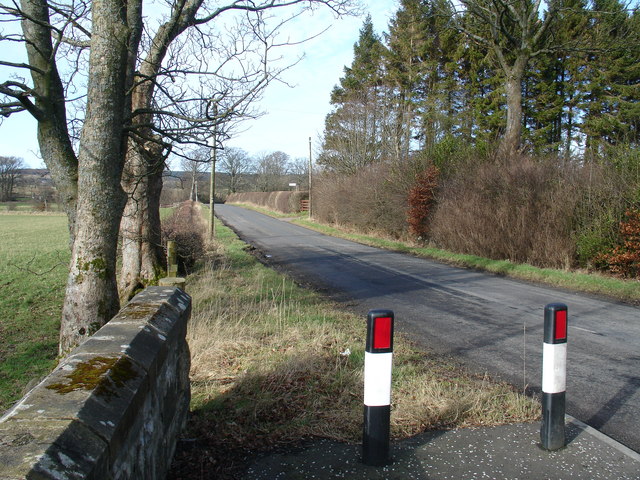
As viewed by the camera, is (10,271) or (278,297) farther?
(10,271)

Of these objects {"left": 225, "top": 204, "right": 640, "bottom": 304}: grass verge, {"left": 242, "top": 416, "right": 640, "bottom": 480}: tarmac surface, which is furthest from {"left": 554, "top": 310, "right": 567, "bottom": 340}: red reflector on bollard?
{"left": 225, "top": 204, "right": 640, "bottom": 304}: grass verge

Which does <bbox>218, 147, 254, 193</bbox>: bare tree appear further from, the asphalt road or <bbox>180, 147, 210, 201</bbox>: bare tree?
the asphalt road

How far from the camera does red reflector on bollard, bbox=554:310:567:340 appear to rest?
3537 millimetres

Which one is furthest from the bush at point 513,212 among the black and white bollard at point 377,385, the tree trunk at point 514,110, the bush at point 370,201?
the black and white bollard at point 377,385

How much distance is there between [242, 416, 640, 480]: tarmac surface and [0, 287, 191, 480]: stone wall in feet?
2.72

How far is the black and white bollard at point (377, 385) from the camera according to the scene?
3.12m

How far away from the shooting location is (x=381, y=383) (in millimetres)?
3189

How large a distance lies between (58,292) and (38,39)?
325 inches

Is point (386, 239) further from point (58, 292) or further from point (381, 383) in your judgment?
point (381, 383)

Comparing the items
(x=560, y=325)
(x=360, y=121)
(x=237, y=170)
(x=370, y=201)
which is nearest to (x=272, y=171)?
(x=237, y=170)

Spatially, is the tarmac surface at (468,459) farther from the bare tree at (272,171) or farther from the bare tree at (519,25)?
the bare tree at (272,171)

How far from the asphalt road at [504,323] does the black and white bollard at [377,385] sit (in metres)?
2.09

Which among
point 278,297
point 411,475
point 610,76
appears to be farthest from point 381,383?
point 610,76

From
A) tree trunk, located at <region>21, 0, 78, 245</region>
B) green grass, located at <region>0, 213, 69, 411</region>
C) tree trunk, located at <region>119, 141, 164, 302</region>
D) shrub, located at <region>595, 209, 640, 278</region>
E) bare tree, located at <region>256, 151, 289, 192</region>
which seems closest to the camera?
tree trunk, located at <region>21, 0, 78, 245</region>
